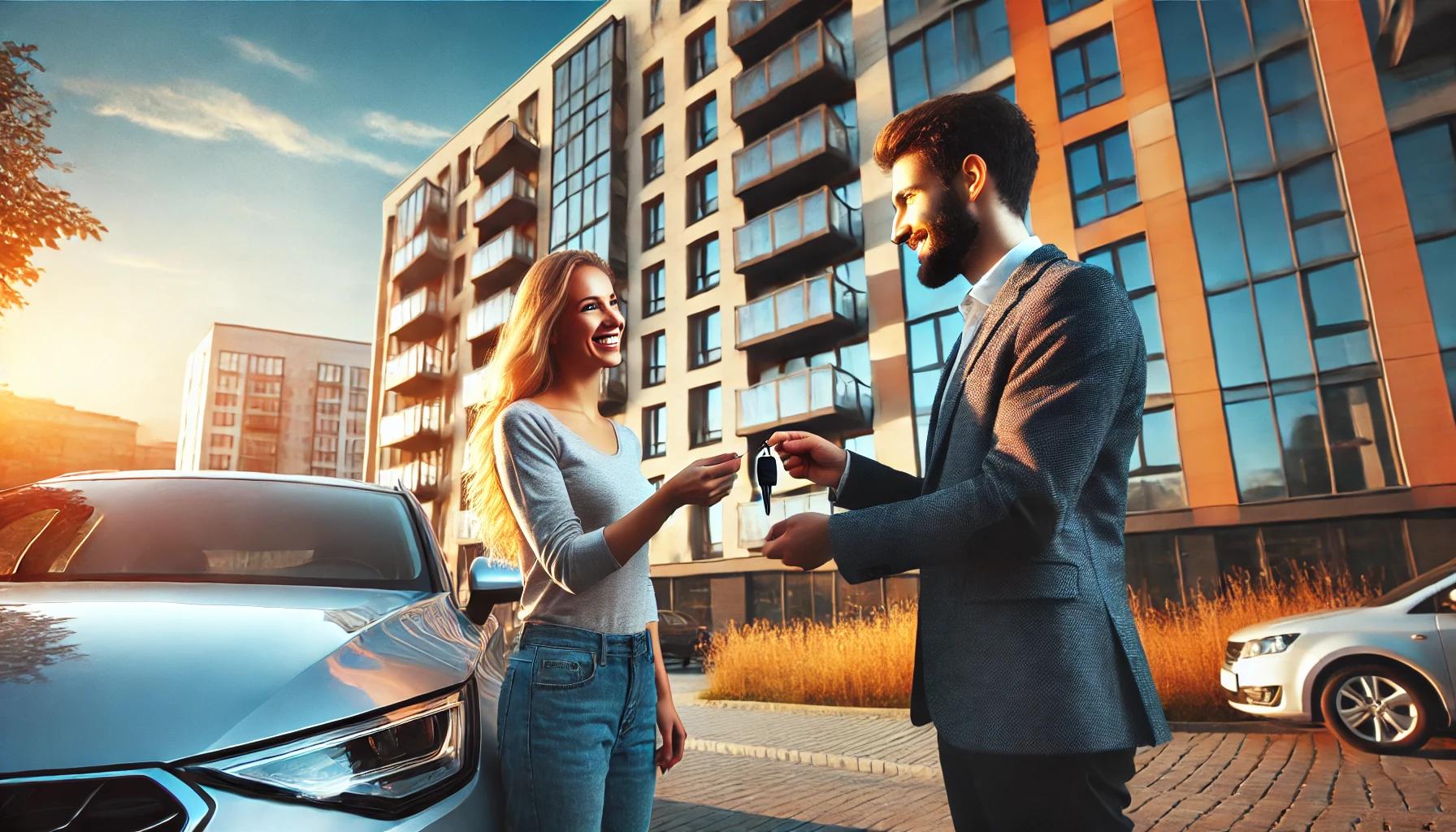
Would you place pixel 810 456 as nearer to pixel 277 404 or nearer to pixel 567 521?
pixel 567 521

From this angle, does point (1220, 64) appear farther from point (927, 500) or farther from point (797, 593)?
point (927, 500)

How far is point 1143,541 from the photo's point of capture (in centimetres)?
1471

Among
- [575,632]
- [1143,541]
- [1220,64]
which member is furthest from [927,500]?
[1220,64]

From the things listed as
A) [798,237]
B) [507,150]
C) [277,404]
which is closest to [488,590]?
[798,237]

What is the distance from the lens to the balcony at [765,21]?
22.0 metres

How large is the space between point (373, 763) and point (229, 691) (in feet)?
0.90

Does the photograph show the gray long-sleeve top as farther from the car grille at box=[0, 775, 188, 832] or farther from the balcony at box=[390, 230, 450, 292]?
the balcony at box=[390, 230, 450, 292]

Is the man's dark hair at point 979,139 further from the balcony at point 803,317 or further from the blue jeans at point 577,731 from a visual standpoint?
the balcony at point 803,317

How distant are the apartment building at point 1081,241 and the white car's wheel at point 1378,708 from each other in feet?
25.2

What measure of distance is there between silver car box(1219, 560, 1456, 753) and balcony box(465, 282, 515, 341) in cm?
2554

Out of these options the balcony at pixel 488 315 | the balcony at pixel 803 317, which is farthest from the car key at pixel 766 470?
the balcony at pixel 488 315

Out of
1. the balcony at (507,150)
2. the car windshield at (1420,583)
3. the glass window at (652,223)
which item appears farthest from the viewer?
the balcony at (507,150)

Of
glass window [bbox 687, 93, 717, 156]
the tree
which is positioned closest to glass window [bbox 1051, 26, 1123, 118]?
glass window [bbox 687, 93, 717, 156]

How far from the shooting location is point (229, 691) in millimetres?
1423
